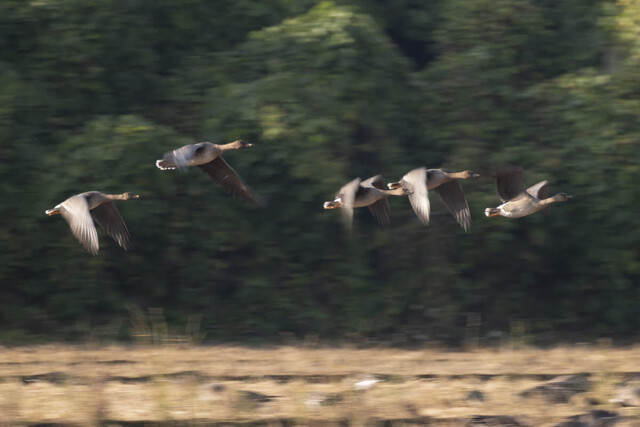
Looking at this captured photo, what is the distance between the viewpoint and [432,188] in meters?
8.08

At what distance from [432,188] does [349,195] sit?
4.24 feet

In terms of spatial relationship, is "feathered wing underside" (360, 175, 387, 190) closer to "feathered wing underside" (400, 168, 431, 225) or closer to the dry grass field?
"feathered wing underside" (400, 168, 431, 225)

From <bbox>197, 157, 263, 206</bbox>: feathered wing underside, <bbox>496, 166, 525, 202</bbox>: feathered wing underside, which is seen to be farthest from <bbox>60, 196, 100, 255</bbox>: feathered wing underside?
<bbox>496, 166, 525, 202</bbox>: feathered wing underside

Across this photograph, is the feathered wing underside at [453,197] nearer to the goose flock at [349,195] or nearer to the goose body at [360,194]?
the goose flock at [349,195]

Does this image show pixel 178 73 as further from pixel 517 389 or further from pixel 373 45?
pixel 517 389

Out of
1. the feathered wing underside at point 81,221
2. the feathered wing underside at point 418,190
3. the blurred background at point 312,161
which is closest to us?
the feathered wing underside at point 81,221

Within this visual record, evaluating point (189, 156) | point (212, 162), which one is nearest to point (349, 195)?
point (189, 156)

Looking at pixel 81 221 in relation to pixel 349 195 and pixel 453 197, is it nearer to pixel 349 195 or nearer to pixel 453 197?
pixel 349 195

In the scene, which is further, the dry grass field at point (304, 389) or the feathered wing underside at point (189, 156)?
the dry grass field at point (304, 389)

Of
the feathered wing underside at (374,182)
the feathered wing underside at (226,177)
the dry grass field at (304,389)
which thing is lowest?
the dry grass field at (304,389)

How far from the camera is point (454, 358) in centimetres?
974

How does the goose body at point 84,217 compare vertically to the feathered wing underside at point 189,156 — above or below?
below

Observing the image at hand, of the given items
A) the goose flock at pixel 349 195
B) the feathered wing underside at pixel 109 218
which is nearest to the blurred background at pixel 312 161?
the feathered wing underside at pixel 109 218

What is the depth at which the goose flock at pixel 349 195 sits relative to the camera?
6.89 meters
